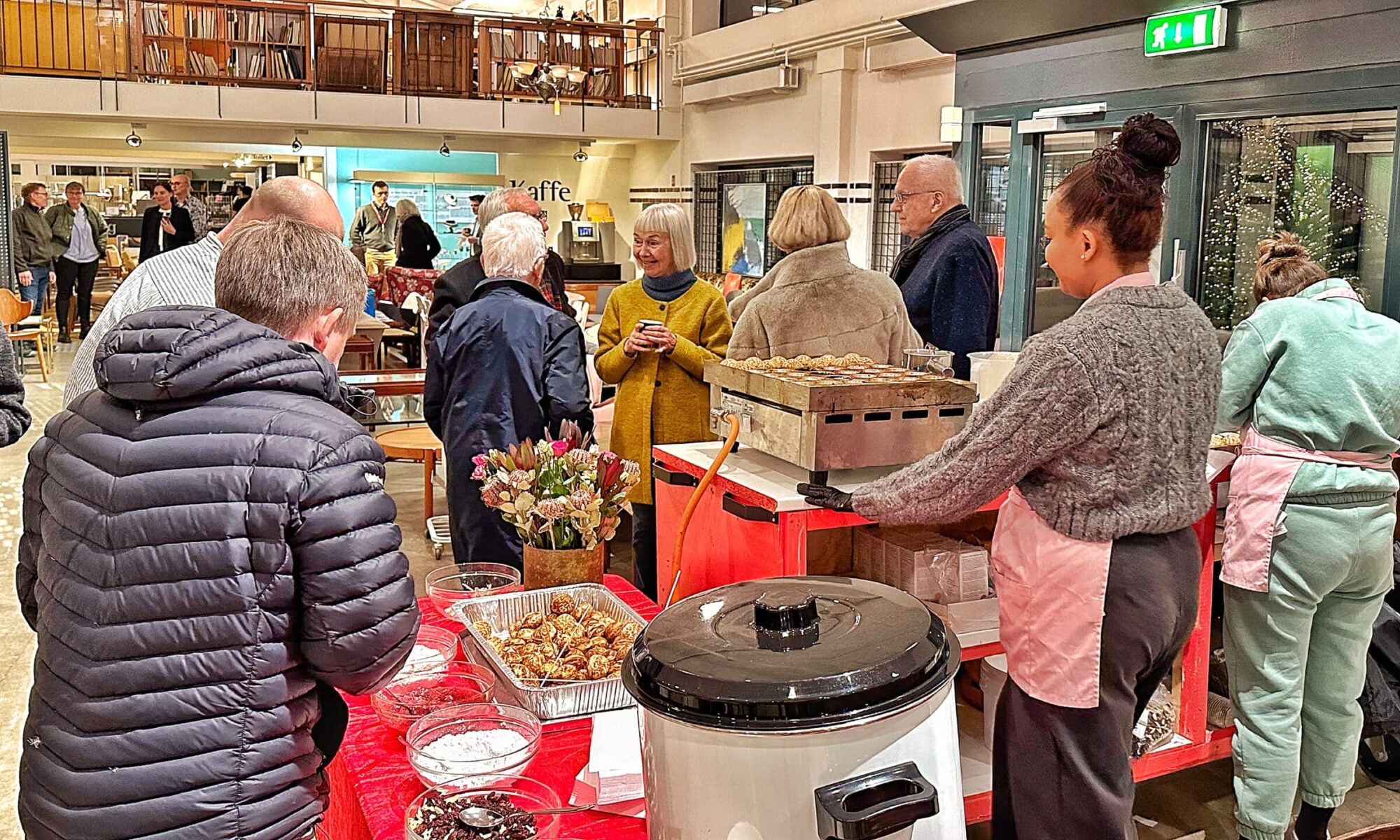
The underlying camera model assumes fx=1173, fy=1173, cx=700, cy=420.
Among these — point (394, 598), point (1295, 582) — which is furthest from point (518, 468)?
point (1295, 582)

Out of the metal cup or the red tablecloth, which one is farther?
the metal cup

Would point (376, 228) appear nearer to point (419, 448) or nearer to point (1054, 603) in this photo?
point (419, 448)

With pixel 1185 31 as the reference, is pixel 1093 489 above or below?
below

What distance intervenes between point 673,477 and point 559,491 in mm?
382

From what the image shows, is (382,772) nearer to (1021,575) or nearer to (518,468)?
(518,468)

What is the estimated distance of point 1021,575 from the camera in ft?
7.77

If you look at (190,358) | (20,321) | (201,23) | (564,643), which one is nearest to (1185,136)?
(564,643)

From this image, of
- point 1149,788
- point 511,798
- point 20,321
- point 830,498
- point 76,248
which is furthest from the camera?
point 76,248

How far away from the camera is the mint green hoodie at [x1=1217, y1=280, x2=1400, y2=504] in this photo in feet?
10.2

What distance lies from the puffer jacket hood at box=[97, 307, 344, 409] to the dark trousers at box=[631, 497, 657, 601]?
2674 millimetres

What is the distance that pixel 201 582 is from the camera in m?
1.60

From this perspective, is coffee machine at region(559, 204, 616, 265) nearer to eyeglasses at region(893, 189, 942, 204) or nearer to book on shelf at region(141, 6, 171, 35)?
book on shelf at region(141, 6, 171, 35)

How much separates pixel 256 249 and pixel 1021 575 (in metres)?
1.56

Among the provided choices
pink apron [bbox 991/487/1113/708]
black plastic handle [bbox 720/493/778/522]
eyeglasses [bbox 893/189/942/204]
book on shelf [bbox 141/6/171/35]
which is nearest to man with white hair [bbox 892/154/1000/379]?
eyeglasses [bbox 893/189/942/204]
